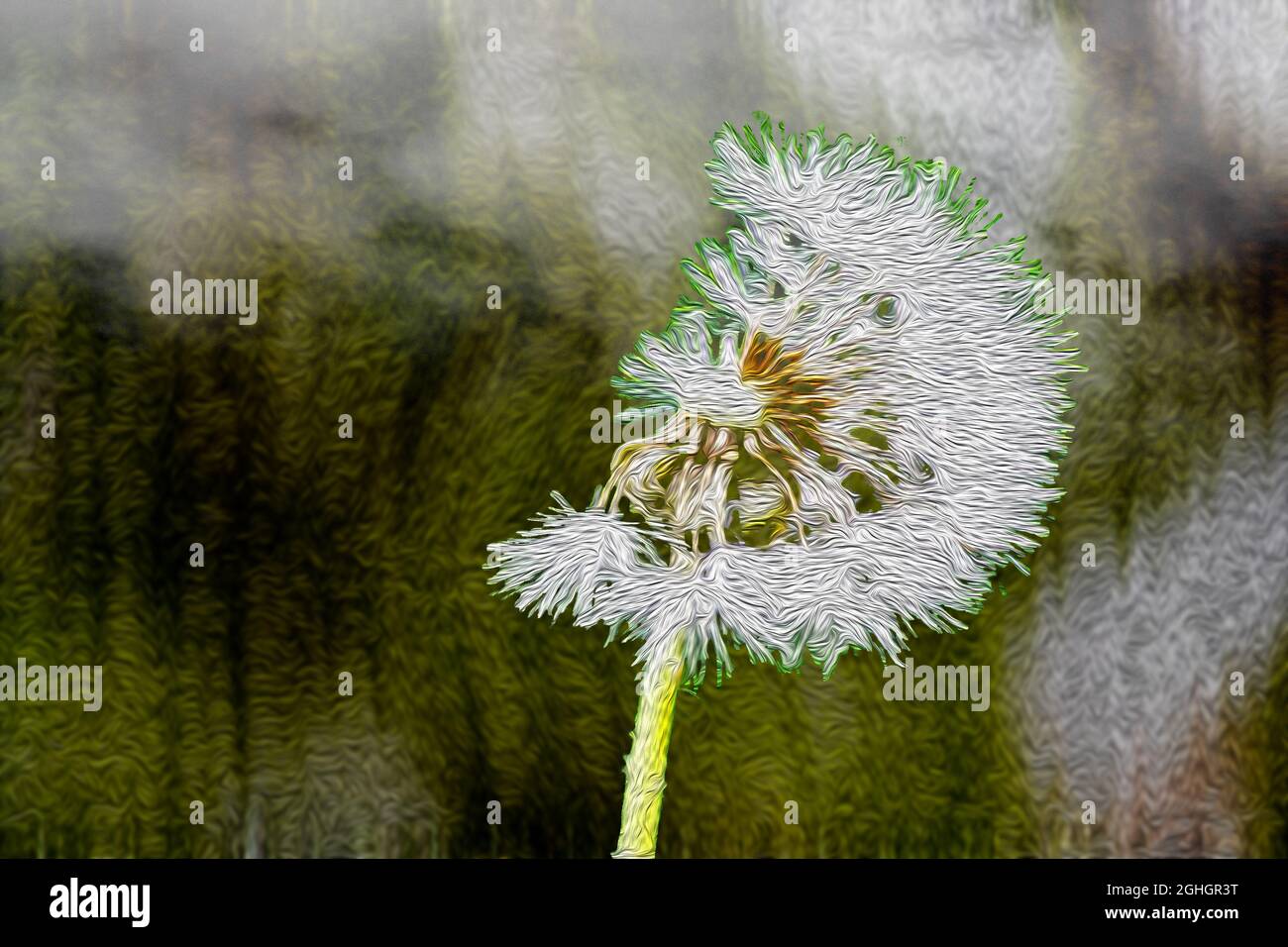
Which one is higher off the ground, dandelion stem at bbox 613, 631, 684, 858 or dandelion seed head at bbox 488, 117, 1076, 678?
dandelion seed head at bbox 488, 117, 1076, 678

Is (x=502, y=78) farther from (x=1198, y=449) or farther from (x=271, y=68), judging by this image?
(x=1198, y=449)

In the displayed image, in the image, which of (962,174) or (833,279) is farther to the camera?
(962,174)

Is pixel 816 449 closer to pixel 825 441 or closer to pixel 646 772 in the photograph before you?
Result: pixel 825 441

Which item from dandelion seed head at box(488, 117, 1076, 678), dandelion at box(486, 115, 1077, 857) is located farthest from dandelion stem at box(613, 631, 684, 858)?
dandelion seed head at box(488, 117, 1076, 678)

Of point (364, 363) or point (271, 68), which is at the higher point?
point (271, 68)

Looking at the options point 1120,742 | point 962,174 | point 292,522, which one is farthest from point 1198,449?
point 292,522

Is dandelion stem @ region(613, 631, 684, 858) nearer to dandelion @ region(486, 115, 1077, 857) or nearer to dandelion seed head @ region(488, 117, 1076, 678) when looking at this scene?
dandelion @ region(486, 115, 1077, 857)

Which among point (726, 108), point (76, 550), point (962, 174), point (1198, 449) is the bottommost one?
point (76, 550)
